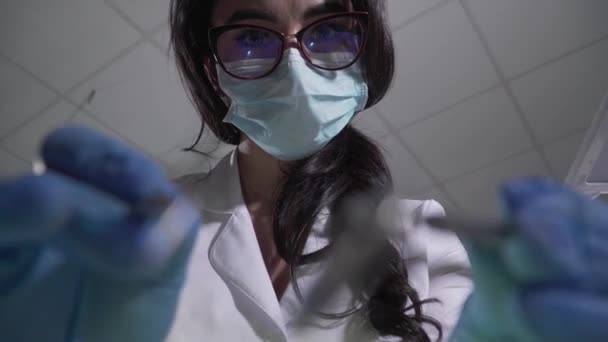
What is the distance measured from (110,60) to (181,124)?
0.37 meters

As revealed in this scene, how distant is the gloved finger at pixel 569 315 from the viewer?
10.1 inches

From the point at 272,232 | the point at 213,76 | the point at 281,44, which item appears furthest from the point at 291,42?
the point at 272,232

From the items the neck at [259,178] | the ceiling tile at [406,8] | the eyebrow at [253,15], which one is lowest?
the ceiling tile at [406,8]

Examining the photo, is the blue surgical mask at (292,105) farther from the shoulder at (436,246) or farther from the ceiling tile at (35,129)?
the ceiling tile at (35,129)

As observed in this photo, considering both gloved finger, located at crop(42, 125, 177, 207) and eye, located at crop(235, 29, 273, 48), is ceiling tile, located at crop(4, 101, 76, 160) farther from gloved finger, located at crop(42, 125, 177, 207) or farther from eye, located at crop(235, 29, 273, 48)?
gloved finger, located at crop(42, 125, 177, 207)

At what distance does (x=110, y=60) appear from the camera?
1.59 meters

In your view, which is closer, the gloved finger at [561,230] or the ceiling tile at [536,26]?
the gloved finger at [561,230]

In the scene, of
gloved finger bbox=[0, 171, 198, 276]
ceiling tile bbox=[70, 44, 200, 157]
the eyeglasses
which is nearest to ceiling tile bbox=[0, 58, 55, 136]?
ceiling tile bbox=[70, 44, 200, 157]

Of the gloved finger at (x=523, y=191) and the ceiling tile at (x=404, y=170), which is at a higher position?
the gloved finger at (x=523, y=191)

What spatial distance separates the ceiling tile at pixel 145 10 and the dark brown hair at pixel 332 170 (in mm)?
516

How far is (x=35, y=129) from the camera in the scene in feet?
6.02

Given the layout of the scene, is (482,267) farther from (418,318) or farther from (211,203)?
(211,203)

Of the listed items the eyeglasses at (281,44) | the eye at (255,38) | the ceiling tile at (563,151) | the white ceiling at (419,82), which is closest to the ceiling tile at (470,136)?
the white ceiling at (419,82)

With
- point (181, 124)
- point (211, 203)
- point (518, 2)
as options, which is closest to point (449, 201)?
point (518, 2)
